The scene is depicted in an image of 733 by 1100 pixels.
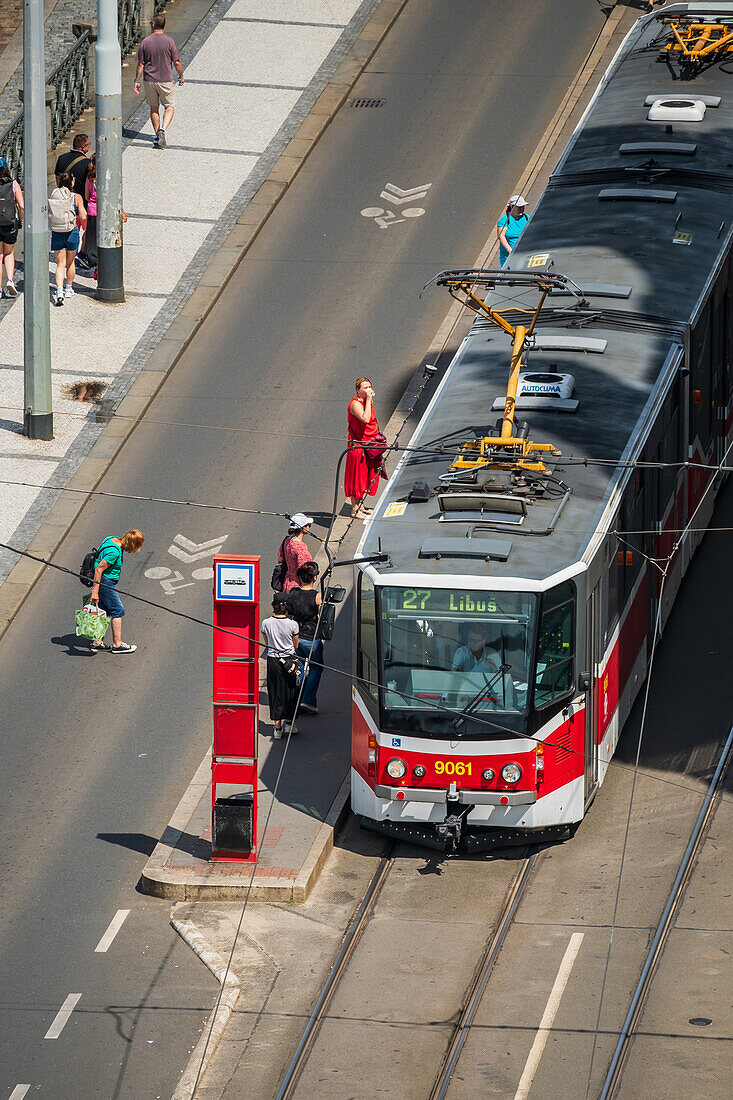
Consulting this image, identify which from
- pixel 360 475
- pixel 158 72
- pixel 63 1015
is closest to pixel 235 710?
pixel 63 1015

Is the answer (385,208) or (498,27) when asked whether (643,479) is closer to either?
(385,208)

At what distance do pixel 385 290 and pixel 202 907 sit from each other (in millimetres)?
13214

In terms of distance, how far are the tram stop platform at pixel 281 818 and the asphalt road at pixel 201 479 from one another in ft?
0.88

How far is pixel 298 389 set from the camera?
84.9 ft

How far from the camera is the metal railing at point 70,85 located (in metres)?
32.4

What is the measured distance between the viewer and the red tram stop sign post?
1692cm

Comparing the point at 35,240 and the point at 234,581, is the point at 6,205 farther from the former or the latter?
the point at 234,581

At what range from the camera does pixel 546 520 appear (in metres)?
17.2

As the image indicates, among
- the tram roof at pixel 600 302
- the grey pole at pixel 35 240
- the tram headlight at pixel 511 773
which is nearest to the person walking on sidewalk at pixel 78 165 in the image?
the grey pole at pixel 35 240

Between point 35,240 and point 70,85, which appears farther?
point 70,85

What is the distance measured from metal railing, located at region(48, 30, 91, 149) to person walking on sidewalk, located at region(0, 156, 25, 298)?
15.7ft

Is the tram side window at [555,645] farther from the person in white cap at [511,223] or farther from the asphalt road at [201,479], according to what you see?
the person in white cap at [511,223]

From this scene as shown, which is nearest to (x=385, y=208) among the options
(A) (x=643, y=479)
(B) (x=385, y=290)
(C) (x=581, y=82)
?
(B) (x=385, y=290)

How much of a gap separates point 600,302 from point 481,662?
17.9ft
